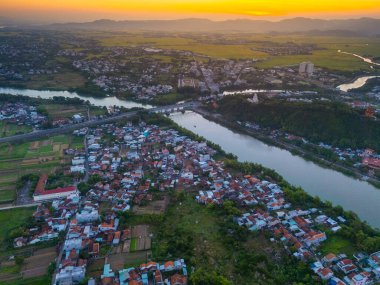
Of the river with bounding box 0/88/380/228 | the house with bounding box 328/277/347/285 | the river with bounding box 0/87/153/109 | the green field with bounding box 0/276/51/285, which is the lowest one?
the river with bounding box 0/87/153/109

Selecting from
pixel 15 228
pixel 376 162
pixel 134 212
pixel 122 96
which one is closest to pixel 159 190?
pixel 134 212

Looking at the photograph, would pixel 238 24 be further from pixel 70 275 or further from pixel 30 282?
pixel 30 282

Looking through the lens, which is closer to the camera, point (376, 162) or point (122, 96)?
point (376, 162)

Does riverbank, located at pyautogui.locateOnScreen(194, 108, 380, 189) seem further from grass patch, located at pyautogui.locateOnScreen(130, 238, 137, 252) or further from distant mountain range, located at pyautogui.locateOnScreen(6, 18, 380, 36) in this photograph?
distant mountain range, located at pyautogui.locateOnScreen(6, 18, 380, 36)

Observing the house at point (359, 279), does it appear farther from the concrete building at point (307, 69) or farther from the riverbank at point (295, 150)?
the concrete building at point (307, 69)

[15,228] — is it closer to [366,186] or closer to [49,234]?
[49,234]

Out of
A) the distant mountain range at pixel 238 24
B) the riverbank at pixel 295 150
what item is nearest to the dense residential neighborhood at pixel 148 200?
the riverbank at pixel 295 150

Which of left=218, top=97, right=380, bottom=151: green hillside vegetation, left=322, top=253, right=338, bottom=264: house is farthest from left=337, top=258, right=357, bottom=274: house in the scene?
left=218, top=97, right=380, bottom=151: green hillside vegetation
